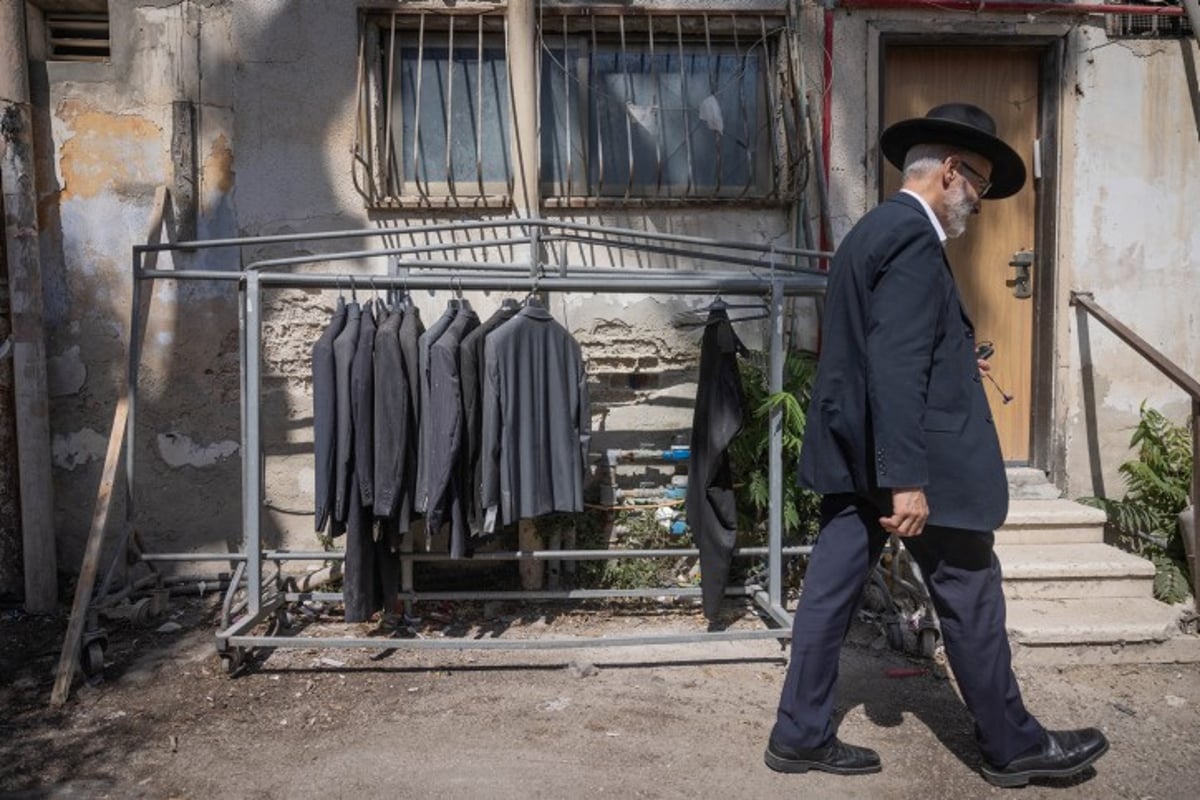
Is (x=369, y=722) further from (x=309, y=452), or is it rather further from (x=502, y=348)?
(x=309, y=452)

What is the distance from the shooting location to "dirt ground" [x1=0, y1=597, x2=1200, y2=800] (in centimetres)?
314

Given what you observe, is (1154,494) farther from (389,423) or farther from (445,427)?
(389,423)

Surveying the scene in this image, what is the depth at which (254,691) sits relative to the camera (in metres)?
3.87

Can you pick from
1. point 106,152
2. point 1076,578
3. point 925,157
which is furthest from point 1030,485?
point 106,152

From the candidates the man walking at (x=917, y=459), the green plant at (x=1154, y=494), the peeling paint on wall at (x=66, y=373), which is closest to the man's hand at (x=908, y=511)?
the man walking at (x=917, y=459)

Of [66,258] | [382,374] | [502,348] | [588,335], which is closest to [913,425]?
[502,348]

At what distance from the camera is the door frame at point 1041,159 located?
17.0 feet

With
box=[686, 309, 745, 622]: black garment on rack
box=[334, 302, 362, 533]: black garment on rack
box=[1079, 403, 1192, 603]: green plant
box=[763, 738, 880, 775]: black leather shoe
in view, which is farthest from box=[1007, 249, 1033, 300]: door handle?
box=[334, 302, 362, 533]: black garment on rack

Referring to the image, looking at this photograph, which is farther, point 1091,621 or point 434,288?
point 1091,621

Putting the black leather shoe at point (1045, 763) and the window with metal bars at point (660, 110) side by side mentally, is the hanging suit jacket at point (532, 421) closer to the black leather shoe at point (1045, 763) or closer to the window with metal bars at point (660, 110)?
the window with metal bars at point (660, 110)

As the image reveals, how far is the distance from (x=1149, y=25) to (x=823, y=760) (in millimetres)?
4428

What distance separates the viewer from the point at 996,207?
5391 mm

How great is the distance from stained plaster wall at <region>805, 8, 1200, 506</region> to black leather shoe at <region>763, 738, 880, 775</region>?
280 centimetres

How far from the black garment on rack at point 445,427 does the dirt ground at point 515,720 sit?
0.72 metres
